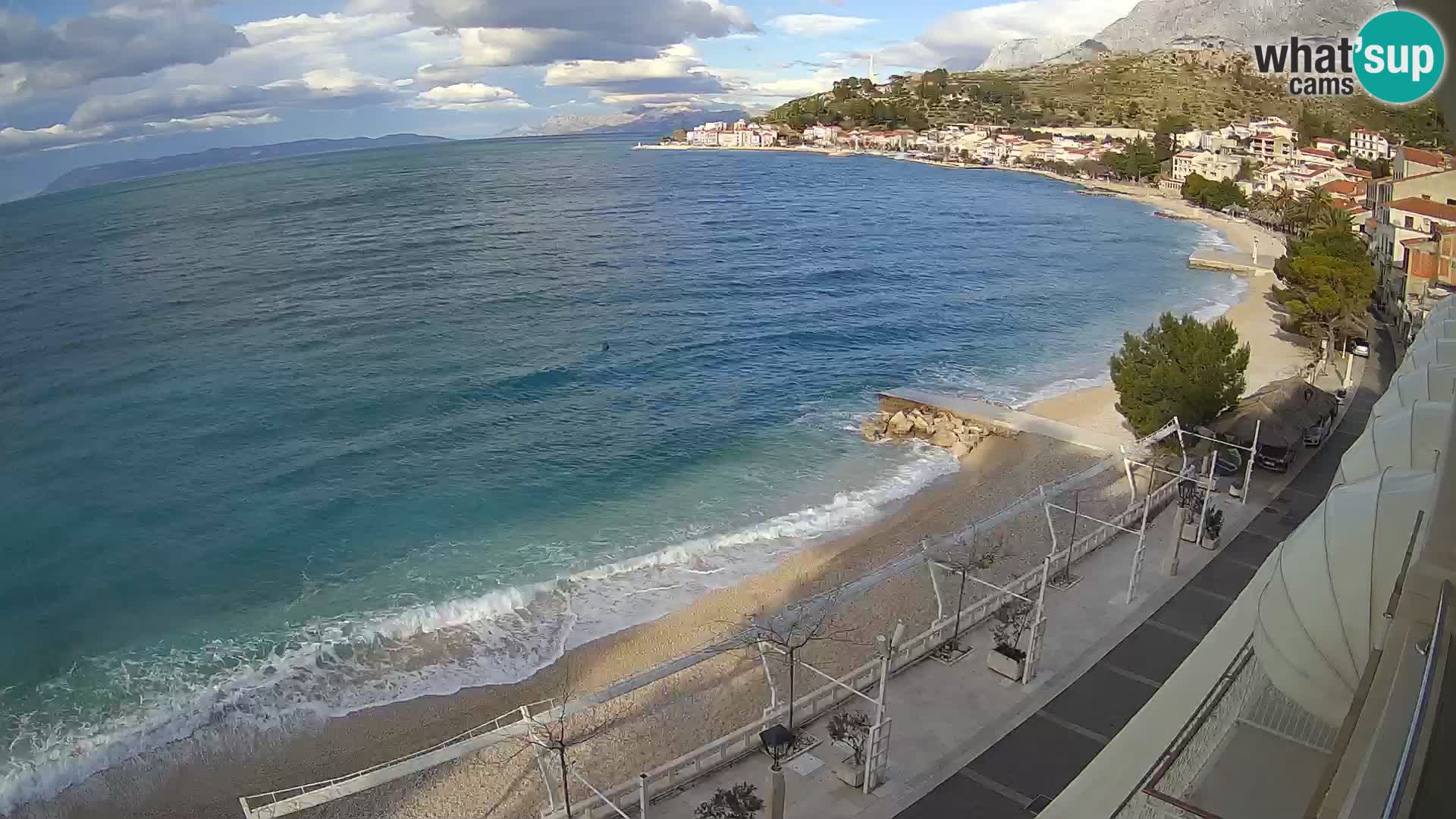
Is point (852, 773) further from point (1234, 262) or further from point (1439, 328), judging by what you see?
point (1234, 262)

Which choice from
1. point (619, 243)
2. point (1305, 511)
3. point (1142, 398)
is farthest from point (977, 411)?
point (619, 243)

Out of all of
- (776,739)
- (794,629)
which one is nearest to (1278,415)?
(794,629)

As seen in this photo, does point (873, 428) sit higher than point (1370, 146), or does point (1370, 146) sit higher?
point (1370, 146)

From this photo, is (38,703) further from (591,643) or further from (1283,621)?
(1283,621)

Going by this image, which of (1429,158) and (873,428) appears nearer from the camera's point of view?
(873,428)

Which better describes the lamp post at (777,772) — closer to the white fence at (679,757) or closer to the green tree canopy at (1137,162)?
the white fence at (679,757)

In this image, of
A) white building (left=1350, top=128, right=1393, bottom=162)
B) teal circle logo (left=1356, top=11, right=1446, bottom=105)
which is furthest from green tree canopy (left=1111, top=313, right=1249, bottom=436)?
white building (left=1350, top=128, right=1393, bottom=162)

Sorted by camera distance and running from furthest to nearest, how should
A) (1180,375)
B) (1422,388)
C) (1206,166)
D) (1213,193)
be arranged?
(1206,166) < (1213,193) < (1180,375) < (1422,388)
